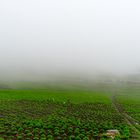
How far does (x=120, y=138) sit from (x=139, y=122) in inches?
757

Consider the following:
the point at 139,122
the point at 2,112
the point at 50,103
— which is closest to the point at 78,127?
the point at 139,122

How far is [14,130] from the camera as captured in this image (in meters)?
49.0

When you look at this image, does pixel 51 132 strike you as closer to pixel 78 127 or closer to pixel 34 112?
pixel 78 127

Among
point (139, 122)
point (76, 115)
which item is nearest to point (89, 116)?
point (76, 115)

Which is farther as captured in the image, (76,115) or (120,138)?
(76,115)

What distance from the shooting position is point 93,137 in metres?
47.2

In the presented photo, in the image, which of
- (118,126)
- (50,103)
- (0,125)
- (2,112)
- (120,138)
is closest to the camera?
(120,138)

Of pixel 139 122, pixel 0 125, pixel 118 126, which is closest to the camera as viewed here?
pixel 0 125

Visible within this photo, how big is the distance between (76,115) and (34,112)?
11610 mm

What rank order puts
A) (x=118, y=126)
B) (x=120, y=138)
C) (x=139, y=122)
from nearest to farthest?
(x=120, y=138), (x=118, y=126), (x=139, y=122)

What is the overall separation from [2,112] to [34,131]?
22.6 metres

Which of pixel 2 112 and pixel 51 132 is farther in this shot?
pixel 2 112

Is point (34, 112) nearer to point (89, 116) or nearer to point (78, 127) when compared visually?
point (89, 116)

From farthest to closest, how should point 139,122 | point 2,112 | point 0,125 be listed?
point 2,112
point 139,122
point 0,125
